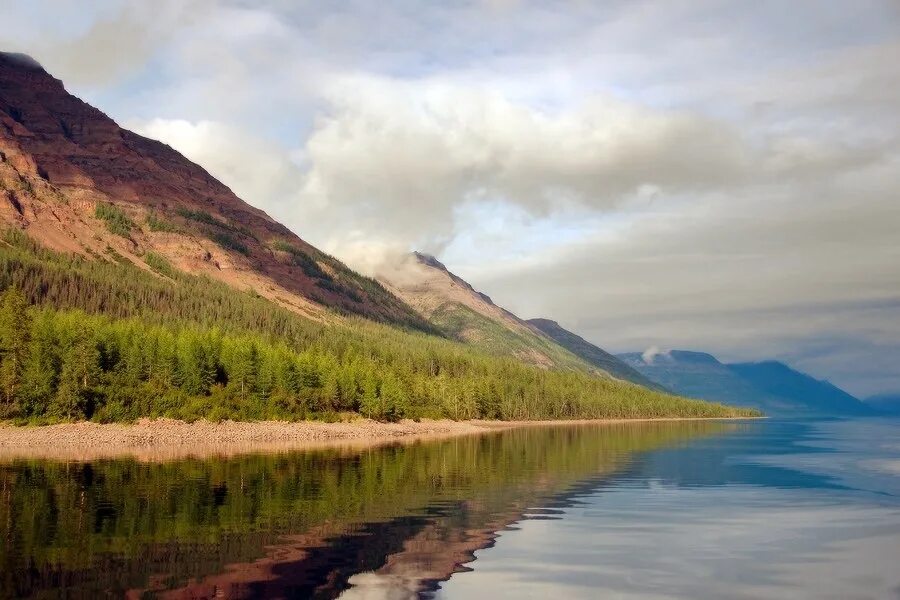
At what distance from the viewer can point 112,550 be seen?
1207 inches

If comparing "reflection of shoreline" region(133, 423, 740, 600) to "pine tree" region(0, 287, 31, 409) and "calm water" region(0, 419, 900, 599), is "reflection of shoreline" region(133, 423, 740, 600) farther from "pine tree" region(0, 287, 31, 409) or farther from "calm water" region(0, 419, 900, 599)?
"pine tree" region(0, 287, 31, 409)

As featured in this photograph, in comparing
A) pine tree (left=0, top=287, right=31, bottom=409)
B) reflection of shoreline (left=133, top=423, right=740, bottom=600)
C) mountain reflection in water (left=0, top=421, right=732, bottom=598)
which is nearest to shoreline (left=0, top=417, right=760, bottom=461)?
pine tree (left=0, top=287, right=31, bottom=409)

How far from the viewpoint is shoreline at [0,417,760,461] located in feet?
294

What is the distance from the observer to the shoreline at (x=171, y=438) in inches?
3526

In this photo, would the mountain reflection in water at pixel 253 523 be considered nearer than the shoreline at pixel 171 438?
Yes

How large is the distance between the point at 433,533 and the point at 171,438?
87.8 metres

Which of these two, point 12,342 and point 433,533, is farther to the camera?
point 12,342

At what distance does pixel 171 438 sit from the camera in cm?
11388

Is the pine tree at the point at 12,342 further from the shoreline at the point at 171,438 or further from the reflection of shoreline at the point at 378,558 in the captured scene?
the reflection of shoreline at the point at 378,558

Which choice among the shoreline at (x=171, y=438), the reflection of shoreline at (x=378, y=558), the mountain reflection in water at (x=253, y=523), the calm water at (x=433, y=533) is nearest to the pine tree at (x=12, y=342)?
the shoreline at (x=171, y=438)

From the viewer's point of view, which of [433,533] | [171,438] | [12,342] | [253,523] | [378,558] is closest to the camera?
[378,558]

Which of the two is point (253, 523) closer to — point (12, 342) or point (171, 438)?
point (171, 438)

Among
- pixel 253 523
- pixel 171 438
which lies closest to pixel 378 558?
pixel 253 523

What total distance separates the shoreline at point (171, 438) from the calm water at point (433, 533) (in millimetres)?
21012
